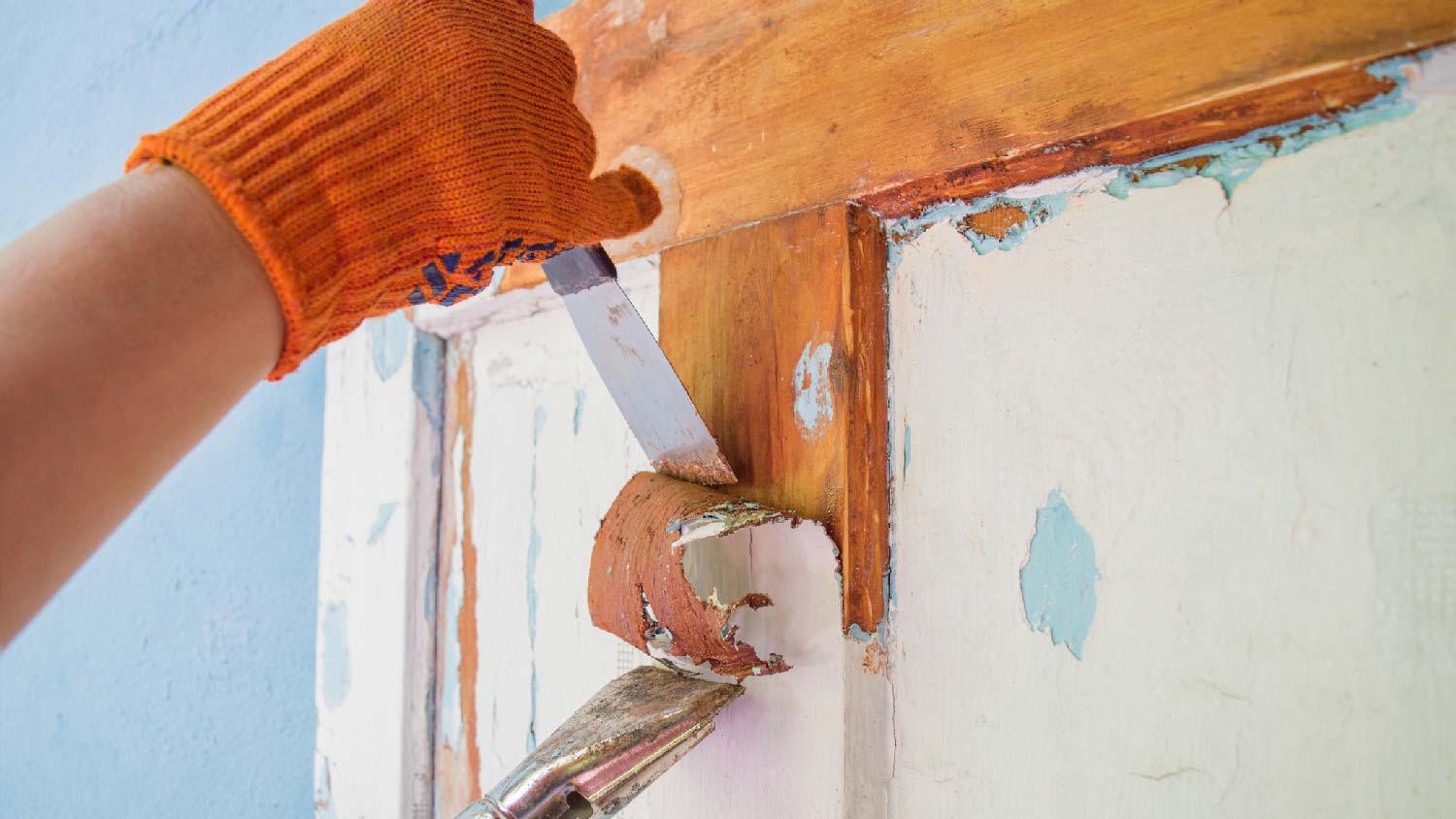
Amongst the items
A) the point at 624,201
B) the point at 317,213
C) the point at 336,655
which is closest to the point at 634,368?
the point at 624,201

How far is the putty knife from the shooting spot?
48 centimetres

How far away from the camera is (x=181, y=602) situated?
3.64ft

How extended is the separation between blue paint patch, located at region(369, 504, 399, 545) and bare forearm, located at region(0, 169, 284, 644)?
526 mm

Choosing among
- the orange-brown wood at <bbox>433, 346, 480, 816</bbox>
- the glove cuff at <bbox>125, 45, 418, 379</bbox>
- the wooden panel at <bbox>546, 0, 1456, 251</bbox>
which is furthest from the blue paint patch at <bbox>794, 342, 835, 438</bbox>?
the orange-brown wood at <bbox>433, 346, 480, 816</bbox>

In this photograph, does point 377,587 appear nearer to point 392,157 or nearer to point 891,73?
point 392,157

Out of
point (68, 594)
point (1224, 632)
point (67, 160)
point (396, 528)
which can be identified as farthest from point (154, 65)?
point (1224, 632)

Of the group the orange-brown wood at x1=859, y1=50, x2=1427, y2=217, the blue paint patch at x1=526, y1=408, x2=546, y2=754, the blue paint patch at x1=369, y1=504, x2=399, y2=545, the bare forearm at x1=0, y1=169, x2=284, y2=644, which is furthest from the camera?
the blue paint patch at x1=369, y1=504, x2=399, y2=545

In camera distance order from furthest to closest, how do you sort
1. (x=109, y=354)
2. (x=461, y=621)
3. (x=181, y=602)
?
1. (x=181, y=602)
2. (x=461, y=621)
3. (x=109, y=354)

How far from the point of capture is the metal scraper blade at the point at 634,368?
556mm

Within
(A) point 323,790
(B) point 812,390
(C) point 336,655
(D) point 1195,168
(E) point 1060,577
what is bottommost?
(A) point 323,790

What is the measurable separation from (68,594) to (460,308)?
0.85 metres

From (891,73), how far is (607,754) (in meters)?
0.45

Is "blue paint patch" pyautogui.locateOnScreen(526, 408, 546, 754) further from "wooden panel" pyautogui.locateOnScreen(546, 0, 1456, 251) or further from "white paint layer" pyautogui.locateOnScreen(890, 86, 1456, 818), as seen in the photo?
"white paint layer" pyautogui.locateOnScreen(890, 86, 1456, 818)

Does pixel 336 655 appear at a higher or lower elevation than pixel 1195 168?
lower
